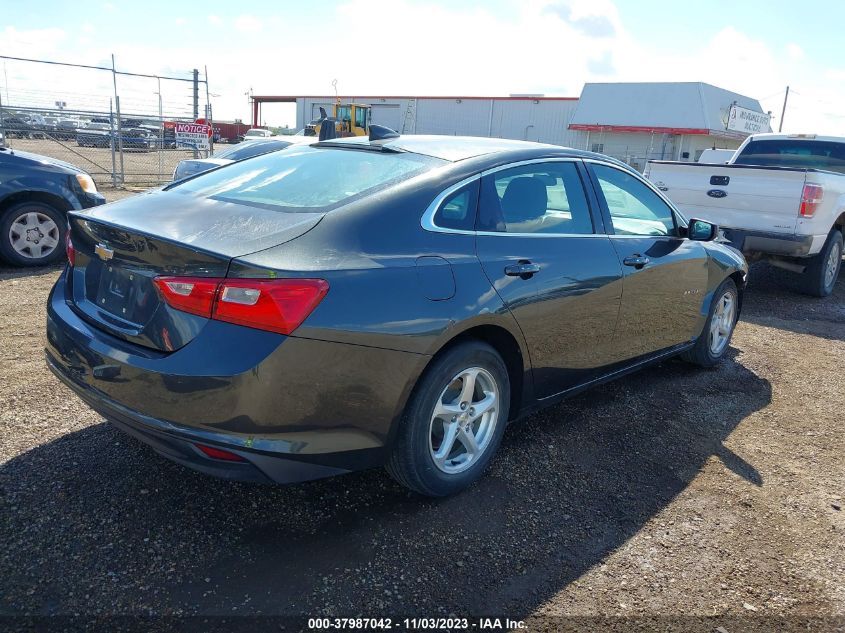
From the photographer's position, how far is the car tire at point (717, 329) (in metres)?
5.18

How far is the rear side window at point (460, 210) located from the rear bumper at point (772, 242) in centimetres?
518

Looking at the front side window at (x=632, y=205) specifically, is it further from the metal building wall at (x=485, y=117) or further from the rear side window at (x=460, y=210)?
the metal building wall at (x=485, y=117)

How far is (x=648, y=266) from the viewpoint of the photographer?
4.23m

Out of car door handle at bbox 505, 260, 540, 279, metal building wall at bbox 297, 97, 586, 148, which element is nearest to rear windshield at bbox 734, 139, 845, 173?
car door handle at bbox 505, 260, 540, 279

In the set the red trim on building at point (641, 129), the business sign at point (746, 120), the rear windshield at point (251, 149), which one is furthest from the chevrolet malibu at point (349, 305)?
the business sign at point (746, 120)

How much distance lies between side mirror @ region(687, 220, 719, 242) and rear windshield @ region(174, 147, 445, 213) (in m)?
2.23

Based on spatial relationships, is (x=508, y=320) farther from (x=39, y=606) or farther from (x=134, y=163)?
(x=134, y=163)

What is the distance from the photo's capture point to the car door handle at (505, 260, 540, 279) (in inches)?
127

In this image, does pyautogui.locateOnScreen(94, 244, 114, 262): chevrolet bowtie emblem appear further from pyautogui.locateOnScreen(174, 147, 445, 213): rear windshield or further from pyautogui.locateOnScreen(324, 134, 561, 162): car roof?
pyautogui.locateOnScreen(324, 134, 561, 162): car roof

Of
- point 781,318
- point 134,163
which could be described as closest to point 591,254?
point 781,318

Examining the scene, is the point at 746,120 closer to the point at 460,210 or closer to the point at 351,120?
the point at 351,120

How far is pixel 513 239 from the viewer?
3328 mm

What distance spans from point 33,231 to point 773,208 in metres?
8.04

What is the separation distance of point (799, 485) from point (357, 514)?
239cm
